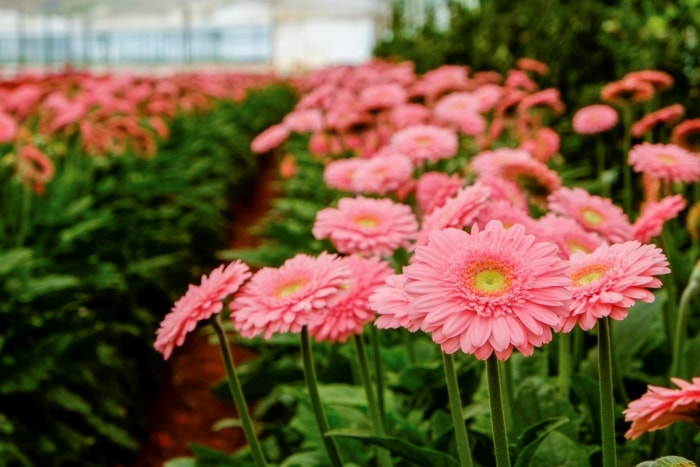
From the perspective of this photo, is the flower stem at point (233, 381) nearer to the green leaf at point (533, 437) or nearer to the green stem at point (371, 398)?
the green stem at point (371, 398)

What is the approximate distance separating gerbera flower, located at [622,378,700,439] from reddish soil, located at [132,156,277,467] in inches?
79.1

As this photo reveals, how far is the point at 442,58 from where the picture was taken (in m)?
5.35

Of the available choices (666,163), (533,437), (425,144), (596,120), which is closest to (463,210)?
(533,437)

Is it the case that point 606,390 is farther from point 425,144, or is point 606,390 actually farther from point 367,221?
point 425,144

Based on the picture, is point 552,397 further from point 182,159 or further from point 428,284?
point 182,159

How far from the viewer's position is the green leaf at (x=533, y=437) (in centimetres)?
95

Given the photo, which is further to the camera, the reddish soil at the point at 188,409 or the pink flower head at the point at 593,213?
the reddish soil at the point at 188,409

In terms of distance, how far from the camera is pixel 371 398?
119 centimetres

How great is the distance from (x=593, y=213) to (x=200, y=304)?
60 centimetres

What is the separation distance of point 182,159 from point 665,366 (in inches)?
142

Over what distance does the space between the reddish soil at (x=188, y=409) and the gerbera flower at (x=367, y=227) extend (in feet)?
5.09

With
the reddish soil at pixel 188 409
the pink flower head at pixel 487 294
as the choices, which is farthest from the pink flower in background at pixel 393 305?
the reddish soil at pixel 188 409

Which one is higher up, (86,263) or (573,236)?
(573,236)

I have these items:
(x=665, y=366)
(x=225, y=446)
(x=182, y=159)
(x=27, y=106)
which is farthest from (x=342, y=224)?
(x=182, y=159)
